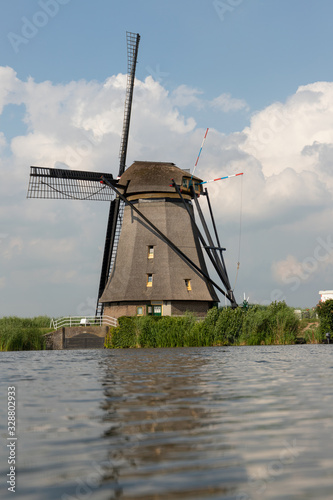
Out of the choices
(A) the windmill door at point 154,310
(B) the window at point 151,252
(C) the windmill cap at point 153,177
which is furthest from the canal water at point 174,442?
(C) the windmill cap at point 153,177

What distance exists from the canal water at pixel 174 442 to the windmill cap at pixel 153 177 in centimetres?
2597

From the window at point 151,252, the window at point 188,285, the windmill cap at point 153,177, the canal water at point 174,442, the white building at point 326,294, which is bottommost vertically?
the canal water at point 174,442

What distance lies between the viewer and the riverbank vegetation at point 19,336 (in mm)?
28875

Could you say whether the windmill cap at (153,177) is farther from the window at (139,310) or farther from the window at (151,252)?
the window at (139,310)

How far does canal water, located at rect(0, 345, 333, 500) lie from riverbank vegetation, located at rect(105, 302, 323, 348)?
1765 centimetres

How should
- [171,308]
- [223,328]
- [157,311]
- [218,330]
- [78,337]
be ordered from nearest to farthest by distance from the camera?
[218,330]
[223,328]
[78,337]
[171,308]
[157,311]

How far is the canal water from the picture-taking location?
3.54m

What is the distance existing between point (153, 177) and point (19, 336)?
12341 mm

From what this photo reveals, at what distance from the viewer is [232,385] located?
925 centimetres

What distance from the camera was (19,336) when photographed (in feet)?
96.6

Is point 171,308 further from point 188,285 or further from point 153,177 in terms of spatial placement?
point 153,177

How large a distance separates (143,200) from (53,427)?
2973cm

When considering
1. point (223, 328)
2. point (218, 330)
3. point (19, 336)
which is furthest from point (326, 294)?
point (19, 336)

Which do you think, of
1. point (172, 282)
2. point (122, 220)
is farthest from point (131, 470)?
point (122, 220)
